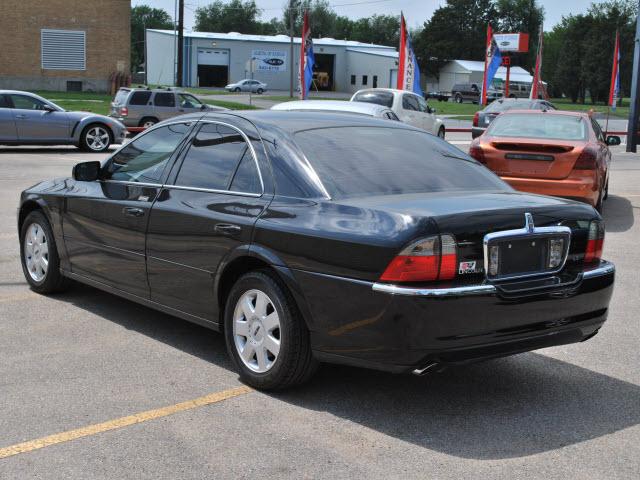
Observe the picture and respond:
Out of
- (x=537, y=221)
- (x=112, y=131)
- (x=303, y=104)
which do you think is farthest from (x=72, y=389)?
(x=112, y=131)

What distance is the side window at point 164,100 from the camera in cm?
2756

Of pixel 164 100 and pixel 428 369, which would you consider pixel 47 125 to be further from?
pixel 428 369

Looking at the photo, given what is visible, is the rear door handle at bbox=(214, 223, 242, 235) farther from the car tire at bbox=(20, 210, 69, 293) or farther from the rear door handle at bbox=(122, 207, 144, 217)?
the car tire at bbox=(20, 210, 69, 293)

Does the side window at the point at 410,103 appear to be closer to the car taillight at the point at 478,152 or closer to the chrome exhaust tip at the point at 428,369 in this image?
the car taillight at the point at 478,152

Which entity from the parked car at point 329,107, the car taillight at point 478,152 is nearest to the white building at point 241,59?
the parked car at point 329,107

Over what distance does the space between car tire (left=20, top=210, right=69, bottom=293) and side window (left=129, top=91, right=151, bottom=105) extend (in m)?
20.5

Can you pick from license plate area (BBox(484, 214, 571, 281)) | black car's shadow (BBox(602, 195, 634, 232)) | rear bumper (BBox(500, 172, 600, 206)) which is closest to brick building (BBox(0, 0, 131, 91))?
black car's shadow (BBox(602, 195, 634, 232))

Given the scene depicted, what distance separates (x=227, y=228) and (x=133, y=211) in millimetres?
1047

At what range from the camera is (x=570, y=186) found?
37.3 feet

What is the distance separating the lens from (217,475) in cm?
379

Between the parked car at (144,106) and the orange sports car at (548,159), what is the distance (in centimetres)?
1638

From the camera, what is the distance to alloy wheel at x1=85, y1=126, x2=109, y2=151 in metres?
21.3

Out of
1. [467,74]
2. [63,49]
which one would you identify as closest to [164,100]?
[63,49]

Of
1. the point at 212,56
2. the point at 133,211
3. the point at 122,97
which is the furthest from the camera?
the point at 212,56
